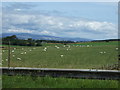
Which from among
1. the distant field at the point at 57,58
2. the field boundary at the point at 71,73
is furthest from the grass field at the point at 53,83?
the distant field at the point at 57,58

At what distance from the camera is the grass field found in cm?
712

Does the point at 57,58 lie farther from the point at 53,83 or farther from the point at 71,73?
the point at 53,83

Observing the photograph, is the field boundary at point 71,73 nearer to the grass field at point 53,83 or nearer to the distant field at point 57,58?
the grass field at point 53,83

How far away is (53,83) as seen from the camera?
7391 mm

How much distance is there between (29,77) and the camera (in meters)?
7.94

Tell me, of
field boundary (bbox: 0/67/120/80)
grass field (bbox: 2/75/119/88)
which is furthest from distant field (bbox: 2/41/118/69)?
grass field (bbox: 2/75/119/88)

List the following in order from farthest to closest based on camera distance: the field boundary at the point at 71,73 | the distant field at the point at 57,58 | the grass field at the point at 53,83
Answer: the distant field at the point at 57,58 < the field boundary at the point at 71,73 < the grass field at the point at 53,83

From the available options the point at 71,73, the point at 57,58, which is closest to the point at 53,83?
the point at 71,73

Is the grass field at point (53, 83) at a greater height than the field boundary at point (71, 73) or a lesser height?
lesser

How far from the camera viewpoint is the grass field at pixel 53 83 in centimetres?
712

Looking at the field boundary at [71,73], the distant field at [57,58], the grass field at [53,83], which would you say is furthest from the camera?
the distant field at [57,58]

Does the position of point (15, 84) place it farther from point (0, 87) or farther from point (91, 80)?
point (91, 80)

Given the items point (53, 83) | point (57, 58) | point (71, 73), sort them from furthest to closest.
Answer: point (57, 58) < point (71, 73) < point (53, 83)

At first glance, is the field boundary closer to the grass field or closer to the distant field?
the grass field
